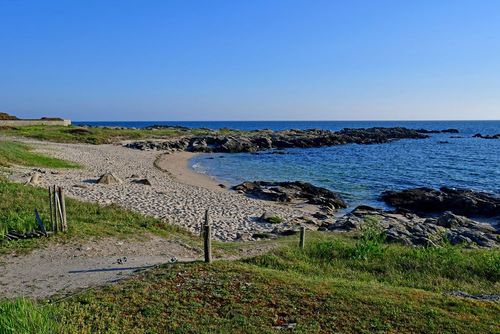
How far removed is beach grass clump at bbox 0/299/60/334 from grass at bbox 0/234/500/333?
217 mm

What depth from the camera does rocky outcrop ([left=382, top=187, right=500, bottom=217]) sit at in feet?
94.3

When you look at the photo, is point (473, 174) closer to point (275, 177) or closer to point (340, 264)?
point (275, 177)

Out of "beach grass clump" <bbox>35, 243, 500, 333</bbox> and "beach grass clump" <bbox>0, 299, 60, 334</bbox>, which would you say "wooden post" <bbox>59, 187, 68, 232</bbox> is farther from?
"beach grass clump" <bbox>0, 299, 60, 334</bbox>

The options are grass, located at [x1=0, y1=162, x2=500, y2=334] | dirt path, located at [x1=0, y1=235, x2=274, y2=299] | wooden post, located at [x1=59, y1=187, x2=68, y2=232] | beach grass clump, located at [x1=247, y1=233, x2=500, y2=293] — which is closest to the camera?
grass, located at [x1=0, y1=162, x2=500, y2=334]

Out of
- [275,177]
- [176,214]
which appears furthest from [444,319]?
[275,177]

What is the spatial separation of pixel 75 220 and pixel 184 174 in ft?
84.4

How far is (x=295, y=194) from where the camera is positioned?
104 feet

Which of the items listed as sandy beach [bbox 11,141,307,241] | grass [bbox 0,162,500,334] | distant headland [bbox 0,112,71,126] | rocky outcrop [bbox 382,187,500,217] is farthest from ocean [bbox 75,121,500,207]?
distant headland [bbox 0,112,71,126]

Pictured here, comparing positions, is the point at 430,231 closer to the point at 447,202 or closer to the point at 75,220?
the point at 447,202

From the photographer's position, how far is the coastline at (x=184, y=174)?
35581mm

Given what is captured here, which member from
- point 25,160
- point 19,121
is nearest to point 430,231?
point 25,160

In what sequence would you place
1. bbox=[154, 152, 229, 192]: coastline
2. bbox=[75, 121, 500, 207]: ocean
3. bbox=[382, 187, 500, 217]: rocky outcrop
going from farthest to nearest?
bbox=[75, 121, 500, 207]: ocean < bbox=[154, 152, 229, 192]: coastline < bbox=[382, 187, 500, 217]: rocky outcrop

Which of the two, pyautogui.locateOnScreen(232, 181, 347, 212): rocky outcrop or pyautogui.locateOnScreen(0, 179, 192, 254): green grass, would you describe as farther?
pyautogui.locateOnScreen(232, 181, 347, 212): rocky outcrop

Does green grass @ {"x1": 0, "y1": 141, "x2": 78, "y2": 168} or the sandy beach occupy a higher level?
green grass @ {"x1": 0, "y1": 141, "x2": 78, "y2": 168}
